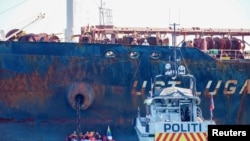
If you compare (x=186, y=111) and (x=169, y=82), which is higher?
(x=169, y=82)

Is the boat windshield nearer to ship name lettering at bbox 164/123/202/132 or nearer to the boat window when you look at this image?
the boat window

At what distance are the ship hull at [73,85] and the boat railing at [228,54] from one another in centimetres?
233

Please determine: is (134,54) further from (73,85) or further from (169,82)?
(73,85)

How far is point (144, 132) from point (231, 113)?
10.1 m

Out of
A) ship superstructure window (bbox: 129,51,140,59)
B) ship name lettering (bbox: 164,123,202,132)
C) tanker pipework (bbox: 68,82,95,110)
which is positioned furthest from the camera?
ship superstructure window (bbox: 129,51,140,59)

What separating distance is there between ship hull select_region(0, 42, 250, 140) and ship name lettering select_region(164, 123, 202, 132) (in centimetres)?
839

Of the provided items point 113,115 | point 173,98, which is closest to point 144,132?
point 173,98

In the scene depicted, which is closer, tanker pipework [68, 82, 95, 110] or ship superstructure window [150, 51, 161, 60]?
tanker pipework [68, 82, 95, 110]

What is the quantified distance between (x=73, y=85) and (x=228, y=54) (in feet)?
33.1

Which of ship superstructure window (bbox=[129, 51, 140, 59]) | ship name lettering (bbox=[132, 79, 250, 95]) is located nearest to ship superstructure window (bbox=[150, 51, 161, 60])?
ship superstructure window (bbox=[129, 51, 140, 59])

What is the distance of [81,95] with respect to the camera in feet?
84.7

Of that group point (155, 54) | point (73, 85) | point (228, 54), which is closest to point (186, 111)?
point (155, 54)

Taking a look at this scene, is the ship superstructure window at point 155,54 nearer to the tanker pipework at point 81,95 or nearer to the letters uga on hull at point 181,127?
the tanker pipework at point 81,95

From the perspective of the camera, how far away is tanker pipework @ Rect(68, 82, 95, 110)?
84.6 feet
